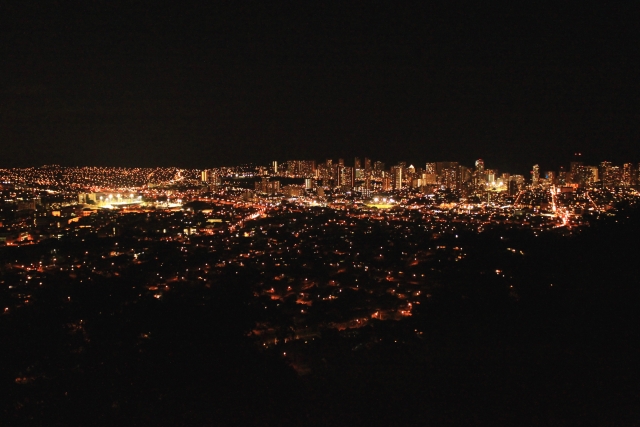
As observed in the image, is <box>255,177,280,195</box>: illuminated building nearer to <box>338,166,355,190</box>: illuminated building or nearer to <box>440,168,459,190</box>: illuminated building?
<box>338,166,355,190</box>: illuminated building

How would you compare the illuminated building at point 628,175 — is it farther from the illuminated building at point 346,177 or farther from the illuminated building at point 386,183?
the illuminated building at point 346,177

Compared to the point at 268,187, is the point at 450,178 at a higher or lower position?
higher

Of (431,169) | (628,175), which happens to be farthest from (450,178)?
(628,175)

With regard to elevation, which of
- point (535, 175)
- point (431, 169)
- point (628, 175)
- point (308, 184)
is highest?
point (431, 169)

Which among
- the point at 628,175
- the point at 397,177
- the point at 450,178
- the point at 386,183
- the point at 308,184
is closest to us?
the point at 628,175

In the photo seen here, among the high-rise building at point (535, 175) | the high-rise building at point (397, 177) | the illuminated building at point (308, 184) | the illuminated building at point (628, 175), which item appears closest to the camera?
the illuminated building at point (628, 175)

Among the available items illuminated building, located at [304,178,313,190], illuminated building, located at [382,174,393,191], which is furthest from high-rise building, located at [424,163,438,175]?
illuminated building, located at [304,178,313,190]

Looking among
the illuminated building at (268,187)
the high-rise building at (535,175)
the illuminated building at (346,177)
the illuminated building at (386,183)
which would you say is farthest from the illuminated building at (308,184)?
the high-rise building at (535,175)

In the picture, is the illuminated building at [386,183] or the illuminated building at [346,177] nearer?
the illuminated building at [386,183]

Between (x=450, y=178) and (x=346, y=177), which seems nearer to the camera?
(x=450, y=178)

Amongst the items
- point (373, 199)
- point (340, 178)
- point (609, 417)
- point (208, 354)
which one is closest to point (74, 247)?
point (208, 354)

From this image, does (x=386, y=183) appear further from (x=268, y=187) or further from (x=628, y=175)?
(x=628, y=175)

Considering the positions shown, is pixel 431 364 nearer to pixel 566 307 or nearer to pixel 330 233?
pixel 566 307
